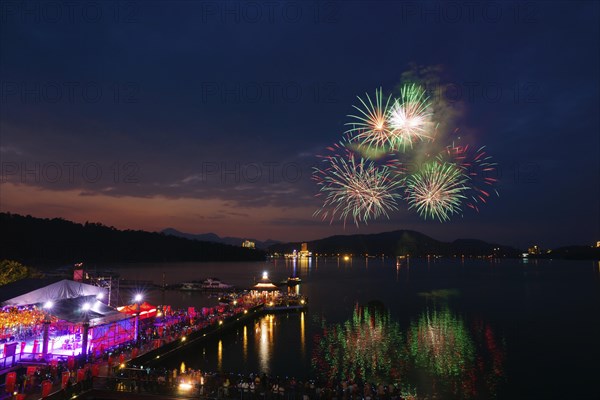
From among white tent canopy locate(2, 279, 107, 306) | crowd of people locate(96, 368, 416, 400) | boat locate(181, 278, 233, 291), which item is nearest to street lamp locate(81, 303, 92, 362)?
white tent canopy locate(2, 279, 107, 306)

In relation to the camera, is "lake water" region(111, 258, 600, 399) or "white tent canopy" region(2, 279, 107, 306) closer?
"white tent canopy" region(2, 279, 107, 306)

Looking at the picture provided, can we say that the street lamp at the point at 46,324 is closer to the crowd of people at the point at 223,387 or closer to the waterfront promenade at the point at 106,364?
the waterfront promenade at the point at 106,364

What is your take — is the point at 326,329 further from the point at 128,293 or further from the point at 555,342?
the point at 128,293

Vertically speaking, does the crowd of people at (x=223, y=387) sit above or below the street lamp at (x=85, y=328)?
below

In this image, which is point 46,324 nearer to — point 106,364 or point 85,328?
point 85,328

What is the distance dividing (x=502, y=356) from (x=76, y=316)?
112ft

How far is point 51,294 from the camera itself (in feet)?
95.1

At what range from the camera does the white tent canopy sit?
2762cm

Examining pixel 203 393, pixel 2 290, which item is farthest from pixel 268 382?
pixel 2 290

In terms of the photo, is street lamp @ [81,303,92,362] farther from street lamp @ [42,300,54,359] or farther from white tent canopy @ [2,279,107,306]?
white tent canopy @ [2,279,107,306]

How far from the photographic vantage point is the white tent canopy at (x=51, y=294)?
1088 inches

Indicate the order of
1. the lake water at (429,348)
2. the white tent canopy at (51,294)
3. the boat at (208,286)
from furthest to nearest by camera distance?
the boat at (208,286) < the lake water at (429,348) < the white tent canopy at (51,294)

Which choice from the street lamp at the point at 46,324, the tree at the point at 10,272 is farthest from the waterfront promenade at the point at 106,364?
the tree at the point at 10,272

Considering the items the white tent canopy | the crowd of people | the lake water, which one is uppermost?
the white tent canopy
